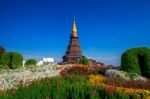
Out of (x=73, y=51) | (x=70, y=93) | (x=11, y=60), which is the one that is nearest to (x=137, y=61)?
(x=70, y=93)

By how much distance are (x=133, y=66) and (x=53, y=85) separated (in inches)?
368

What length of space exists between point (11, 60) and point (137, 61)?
14004mm

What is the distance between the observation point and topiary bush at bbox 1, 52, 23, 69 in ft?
105

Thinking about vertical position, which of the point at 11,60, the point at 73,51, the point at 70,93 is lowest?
the point at 70,93

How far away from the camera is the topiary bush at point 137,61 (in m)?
21.0

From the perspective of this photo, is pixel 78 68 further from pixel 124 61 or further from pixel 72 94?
pixel 72 94

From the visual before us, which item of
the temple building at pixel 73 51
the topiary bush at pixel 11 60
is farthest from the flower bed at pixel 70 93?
the temple building at pixel 73 51

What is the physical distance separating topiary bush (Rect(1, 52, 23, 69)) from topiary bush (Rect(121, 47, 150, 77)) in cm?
1283

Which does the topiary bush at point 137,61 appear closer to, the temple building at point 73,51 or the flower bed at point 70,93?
the flower bed at point 70,93

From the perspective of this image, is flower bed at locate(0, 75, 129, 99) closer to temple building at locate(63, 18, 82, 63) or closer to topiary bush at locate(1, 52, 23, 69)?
topiary bush at locate(1, 52, 23, 69)

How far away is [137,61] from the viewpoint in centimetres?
2127

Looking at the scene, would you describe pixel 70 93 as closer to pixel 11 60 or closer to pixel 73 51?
pixel 11 60

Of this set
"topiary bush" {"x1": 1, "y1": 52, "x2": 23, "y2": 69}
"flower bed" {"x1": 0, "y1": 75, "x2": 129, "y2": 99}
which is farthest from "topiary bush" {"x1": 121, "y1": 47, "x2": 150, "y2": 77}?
"topiary bush" {"x1": 1, "y1": 52, "x2": 23, "y2": 69}

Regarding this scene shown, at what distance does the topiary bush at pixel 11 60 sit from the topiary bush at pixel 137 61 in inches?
505
